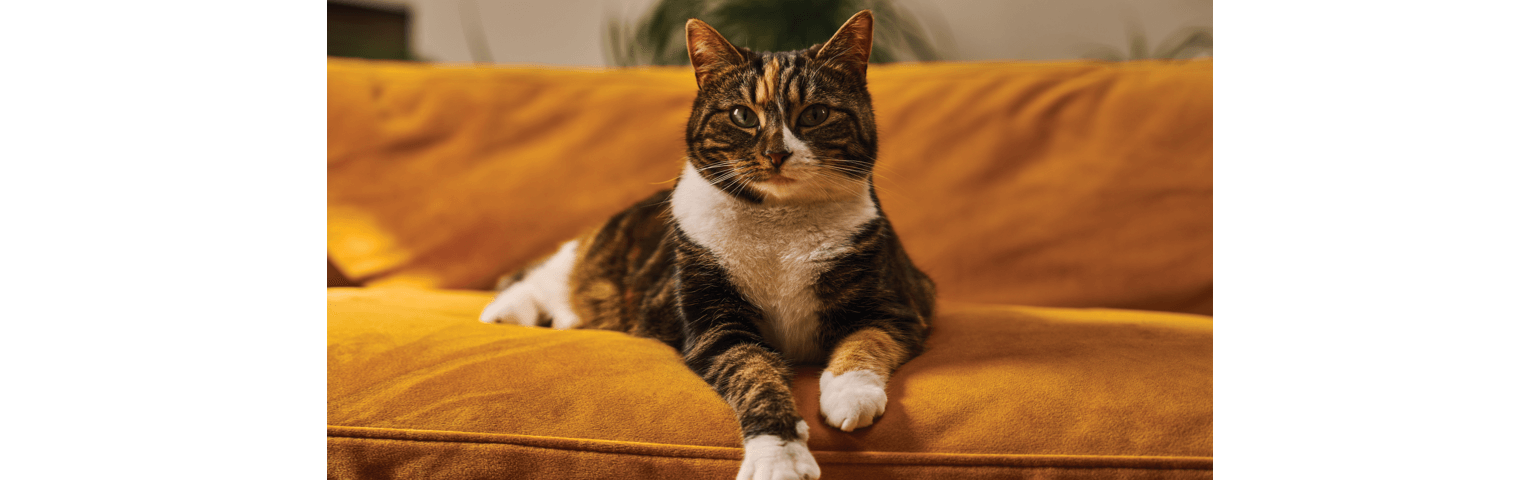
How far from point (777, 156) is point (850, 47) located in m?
0.28

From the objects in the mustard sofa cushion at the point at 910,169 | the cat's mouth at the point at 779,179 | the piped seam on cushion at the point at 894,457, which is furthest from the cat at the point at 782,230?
the mustard sofa cushion at the point at 910,169

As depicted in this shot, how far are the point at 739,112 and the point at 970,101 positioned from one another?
760 mm

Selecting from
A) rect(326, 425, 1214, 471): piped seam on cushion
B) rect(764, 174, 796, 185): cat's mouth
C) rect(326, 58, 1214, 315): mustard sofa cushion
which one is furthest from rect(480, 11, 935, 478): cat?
rect(326, 58, 1214, 315): mustard sofa cushion

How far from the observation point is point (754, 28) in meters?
2.37

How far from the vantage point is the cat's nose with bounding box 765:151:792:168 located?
106 centimetres

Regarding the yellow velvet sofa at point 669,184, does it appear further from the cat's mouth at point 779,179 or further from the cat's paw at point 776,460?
the cat's mouth at point 779,179

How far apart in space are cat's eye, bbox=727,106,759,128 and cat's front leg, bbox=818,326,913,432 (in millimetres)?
380

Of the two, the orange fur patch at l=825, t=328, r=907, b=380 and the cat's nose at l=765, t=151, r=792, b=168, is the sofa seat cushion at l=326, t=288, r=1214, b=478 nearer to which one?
the orange fur patch at l=825, t=328, r=907, b=380

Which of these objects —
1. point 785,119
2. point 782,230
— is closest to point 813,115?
point 785,119

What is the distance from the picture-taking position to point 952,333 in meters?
1.25

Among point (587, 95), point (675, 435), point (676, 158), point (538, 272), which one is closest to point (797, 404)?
point (675, 435)

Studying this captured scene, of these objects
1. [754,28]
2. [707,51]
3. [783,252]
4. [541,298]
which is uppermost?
[754,28]

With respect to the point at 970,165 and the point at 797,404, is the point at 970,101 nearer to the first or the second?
the point at 970,165

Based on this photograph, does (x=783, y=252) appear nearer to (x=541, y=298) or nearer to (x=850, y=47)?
(x=850, y=47)
